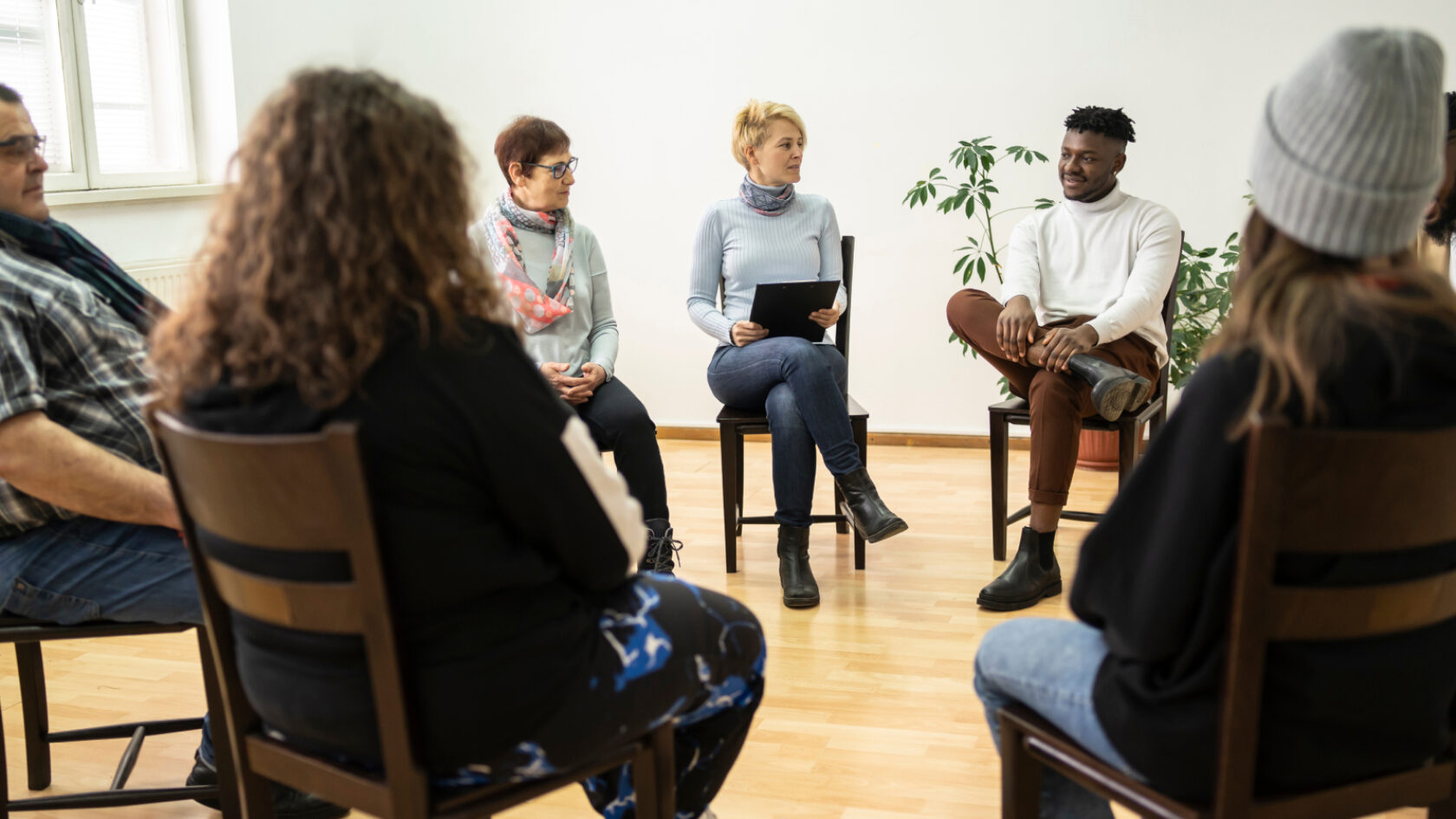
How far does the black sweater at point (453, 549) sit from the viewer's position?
3.58ft

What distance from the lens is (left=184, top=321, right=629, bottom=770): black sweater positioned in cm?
109

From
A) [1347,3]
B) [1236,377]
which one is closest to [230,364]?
[1236,377]

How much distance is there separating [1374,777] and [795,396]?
1864 millimetres

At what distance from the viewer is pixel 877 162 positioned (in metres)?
4.40

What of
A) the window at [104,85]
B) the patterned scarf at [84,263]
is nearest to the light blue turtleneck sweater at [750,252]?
the patterned scarf at [84,263]

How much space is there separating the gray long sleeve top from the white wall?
1508 millimetres

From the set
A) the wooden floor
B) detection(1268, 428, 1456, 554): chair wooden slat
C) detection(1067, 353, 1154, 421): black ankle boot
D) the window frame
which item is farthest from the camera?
the window frame

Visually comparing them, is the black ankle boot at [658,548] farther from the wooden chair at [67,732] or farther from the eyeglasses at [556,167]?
the wooden chair at [67,732]

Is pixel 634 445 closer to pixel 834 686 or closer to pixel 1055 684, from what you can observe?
pixel 834 686

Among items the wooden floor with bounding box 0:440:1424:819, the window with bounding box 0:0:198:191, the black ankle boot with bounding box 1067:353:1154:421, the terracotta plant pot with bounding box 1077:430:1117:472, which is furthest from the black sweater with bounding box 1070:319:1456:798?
the window with bounding box 0:0:198:191

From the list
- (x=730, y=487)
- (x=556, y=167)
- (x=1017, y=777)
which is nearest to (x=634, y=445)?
(x=730, y=487)

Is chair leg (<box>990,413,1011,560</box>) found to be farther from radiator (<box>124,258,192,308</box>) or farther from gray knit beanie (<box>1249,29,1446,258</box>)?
radiator (<box>124,258,192,308</box>)

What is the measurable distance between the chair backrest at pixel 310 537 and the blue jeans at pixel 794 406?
1816 millimetres

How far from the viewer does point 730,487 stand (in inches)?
119
